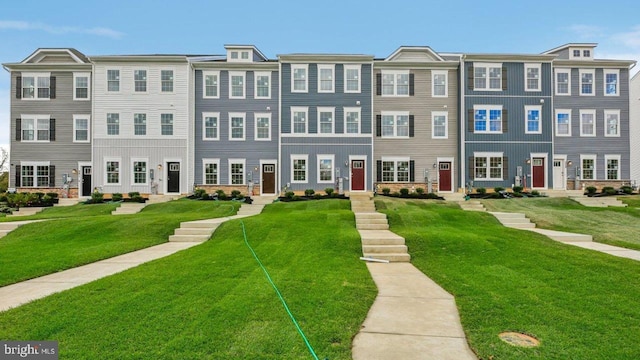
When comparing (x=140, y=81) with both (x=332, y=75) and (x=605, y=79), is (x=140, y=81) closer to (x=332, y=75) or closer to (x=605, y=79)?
(x=332, y=75)

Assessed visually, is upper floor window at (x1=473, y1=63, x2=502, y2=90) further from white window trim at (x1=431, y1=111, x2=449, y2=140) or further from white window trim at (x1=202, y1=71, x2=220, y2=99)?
white window trim at (x1=202, y1=71, x2=220, y2=99)

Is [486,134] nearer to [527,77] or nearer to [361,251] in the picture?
[527,77]

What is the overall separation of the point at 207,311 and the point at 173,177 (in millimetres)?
20428

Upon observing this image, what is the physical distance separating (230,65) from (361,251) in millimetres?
18703

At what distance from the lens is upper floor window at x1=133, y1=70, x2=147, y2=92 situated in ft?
76.0

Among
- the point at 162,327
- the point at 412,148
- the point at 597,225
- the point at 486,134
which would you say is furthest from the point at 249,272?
the point at 486,134

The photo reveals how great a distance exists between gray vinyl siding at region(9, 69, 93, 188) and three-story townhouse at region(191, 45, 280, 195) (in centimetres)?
724

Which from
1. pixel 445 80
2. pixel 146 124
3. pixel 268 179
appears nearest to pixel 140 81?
pixel 146 124

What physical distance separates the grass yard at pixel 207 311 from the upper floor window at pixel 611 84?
26142mm

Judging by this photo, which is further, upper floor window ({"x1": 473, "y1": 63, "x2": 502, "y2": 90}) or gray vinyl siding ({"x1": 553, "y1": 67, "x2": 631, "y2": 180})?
gray vinyl siding ({"x1": 553, "y1": 67, "x2": 631, "y2": 180})

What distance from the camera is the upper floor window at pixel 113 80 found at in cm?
2312

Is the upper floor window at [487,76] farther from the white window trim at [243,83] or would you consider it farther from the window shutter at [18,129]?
the window shutter at [18,129]

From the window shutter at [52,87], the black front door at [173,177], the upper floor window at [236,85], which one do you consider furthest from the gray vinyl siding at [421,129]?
the window shutter at [52,87]

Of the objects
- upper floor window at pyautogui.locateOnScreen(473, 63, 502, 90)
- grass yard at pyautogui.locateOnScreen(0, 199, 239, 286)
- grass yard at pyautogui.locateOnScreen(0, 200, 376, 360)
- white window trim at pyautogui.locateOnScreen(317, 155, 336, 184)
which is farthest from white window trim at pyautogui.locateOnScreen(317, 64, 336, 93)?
grass yard at pyautogui.locateOnScreen(0, 200, 376, 360)
